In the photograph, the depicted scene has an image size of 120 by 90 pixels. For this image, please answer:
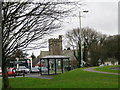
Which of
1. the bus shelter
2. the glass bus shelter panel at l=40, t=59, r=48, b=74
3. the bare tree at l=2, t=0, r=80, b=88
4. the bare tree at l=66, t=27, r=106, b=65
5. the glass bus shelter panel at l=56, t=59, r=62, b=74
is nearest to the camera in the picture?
the bare tree at l=2, t=0, r=80, b=88

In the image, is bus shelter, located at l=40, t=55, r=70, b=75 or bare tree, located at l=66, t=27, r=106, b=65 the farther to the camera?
bare tree, located at l=66, t=27, r=106, b=65

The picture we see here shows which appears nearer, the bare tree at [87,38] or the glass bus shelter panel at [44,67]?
the glass bus shelter panel at [44,67]

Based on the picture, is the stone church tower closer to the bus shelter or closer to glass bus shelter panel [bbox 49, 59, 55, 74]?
the bus shelter

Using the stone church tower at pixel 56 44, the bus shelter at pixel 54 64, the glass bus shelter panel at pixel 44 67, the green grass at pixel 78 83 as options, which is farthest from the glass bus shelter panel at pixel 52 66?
the green grass at pixel 78 83

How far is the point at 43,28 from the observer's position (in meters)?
12.6

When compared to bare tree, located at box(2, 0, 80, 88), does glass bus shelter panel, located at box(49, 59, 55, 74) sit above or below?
below

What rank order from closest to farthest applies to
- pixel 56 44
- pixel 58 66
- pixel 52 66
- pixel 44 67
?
pixel 52 66 < pixel 58 66 < pixel 44 67 < pixel 56 44

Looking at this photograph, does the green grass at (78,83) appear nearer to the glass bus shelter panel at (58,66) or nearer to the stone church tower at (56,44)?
the stone church tower at (56,44)

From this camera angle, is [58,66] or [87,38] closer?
[58,66]

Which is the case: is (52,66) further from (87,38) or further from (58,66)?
(87,38)

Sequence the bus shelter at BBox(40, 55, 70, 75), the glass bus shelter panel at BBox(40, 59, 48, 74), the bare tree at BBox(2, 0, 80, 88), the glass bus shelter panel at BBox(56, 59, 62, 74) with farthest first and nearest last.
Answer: the glass bus shelter panel at BBox(56, 59, 62, 74) → the glass bus shelter panel at BBox(40, 59, 48, 74) → the bus shelter at BBox(40, 55, 70, 75) → the bare tree at BBox(2, 0, 80, 88)

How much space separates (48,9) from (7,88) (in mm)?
7365

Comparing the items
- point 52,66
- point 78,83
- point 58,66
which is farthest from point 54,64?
point 78,83

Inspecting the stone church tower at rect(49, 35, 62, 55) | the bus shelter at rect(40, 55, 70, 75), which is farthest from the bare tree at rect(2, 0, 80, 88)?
the bus shelter at rect(40, 55, 70, 75)
